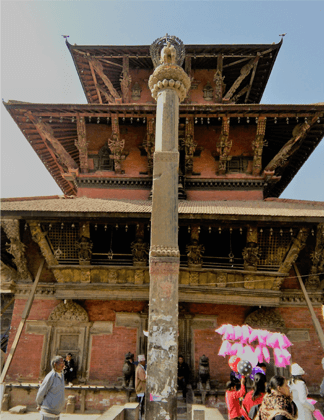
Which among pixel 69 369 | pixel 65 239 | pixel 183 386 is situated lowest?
pixel 183 386

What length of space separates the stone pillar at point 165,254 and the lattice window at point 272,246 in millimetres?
4435

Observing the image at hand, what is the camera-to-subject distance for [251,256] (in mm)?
9336

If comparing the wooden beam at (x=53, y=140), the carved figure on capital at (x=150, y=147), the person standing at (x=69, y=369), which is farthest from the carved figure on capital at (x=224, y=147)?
the person standing at (x=69, y=369)

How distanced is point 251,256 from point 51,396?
20.2 feet

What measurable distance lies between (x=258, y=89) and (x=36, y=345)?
12484 mm

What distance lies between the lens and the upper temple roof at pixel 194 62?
492 inches

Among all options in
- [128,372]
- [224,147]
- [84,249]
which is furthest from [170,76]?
[128,372]

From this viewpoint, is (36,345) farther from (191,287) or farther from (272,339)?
(272,339)

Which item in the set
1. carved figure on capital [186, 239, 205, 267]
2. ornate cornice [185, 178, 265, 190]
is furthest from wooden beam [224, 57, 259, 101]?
carved figure on capital [186, 239, 205, 267]

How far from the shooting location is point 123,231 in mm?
10062

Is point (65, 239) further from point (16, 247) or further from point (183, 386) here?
point (183, 386)

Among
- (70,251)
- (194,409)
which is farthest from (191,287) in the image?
(194,409)

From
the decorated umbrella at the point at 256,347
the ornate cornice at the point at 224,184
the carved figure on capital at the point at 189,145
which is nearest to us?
the decorated umbrella at the point at 256,347

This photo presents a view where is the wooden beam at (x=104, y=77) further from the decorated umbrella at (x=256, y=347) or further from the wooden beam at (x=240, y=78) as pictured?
the decorated umbrella at (x=256, y=347)
